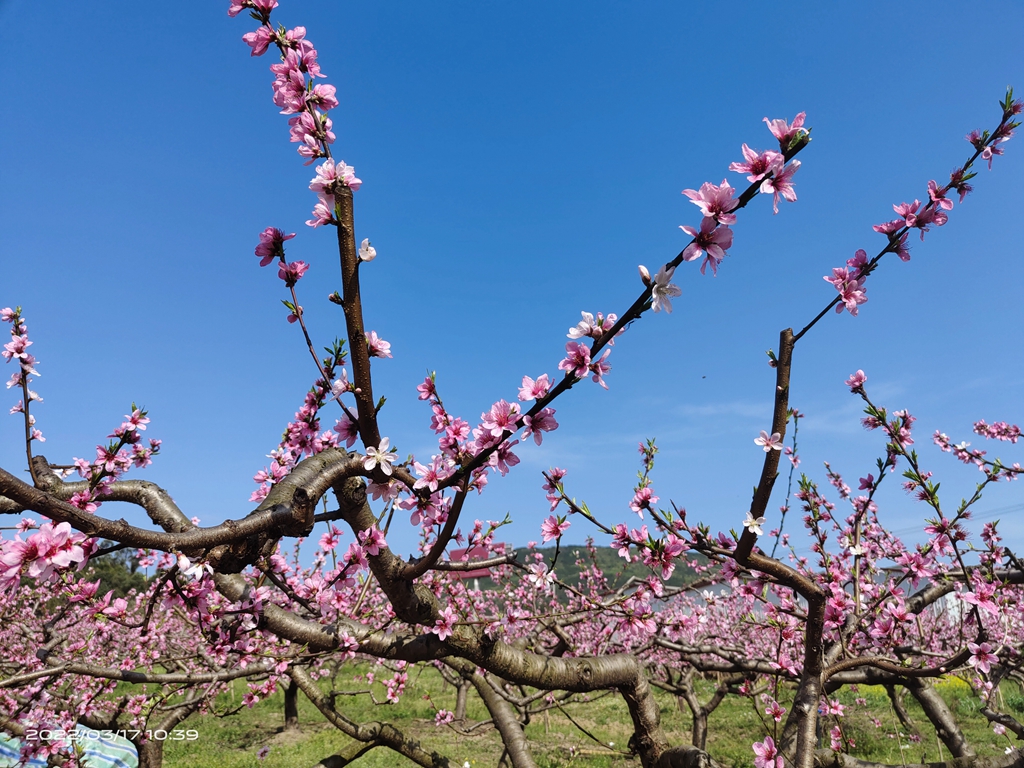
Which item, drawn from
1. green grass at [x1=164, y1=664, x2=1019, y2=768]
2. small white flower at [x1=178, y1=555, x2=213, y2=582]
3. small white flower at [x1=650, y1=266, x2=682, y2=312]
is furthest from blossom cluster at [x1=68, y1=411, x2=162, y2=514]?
green grass at [x1=164, y1=664, x2=1019, y2=768]

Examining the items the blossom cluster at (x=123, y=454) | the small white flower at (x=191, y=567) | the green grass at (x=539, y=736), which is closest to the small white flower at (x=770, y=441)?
the small white flower at (x=191, y=567)

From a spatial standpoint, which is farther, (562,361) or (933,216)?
(933,216)

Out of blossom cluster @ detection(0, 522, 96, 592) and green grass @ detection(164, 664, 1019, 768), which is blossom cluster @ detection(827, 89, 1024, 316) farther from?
green grass @ detection(164, 664, 1019, 768)

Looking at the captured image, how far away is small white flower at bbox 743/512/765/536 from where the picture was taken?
2.59m

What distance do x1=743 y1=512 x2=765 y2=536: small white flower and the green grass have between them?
24.3 feet

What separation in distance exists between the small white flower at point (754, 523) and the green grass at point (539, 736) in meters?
7.42

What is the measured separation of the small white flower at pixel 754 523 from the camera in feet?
8.48

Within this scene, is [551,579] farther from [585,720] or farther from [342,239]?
[585,720]

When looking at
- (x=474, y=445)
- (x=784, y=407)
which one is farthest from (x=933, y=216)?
(x=474, y=445)

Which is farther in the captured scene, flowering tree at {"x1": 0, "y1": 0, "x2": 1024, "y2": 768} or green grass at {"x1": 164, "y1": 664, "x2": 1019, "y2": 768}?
green grass at {"x1": 164, "y1": 664, "x2": 1019, "y2": 768}

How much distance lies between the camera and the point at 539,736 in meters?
11.7

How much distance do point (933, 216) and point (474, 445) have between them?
93.5 inches

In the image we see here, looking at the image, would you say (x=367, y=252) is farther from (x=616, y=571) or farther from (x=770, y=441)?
(x=616, y=571)

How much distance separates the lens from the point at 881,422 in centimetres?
429
